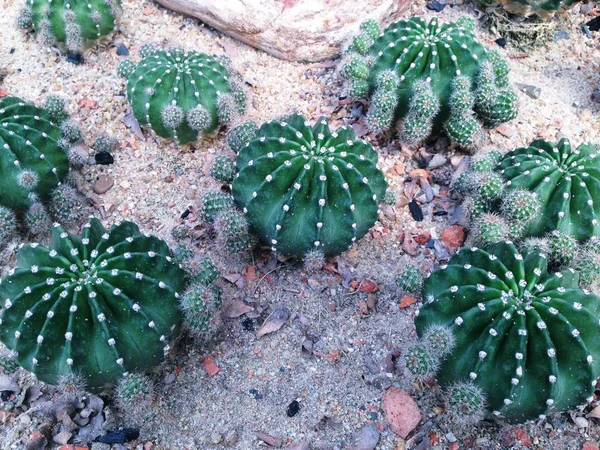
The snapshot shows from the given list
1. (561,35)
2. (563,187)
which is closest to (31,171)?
(563,187)

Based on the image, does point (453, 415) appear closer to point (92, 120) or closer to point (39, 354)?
point (39, 354)

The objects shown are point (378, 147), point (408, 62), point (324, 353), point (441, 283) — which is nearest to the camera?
point (441, 283)

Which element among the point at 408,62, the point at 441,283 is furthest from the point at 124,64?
the point at 441,283

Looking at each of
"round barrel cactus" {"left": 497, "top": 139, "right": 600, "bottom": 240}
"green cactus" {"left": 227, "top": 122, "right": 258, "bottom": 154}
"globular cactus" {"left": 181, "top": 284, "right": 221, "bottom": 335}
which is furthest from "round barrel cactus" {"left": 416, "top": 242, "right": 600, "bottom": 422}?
"green cactus" {"left": 227, "top": 122, "right": 258, "bottom": 154}

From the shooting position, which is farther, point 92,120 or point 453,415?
point 92,120

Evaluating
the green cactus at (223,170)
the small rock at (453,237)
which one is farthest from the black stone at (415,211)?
the green cactus at (223,170)

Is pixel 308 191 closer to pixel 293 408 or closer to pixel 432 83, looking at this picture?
pixel 293 408
